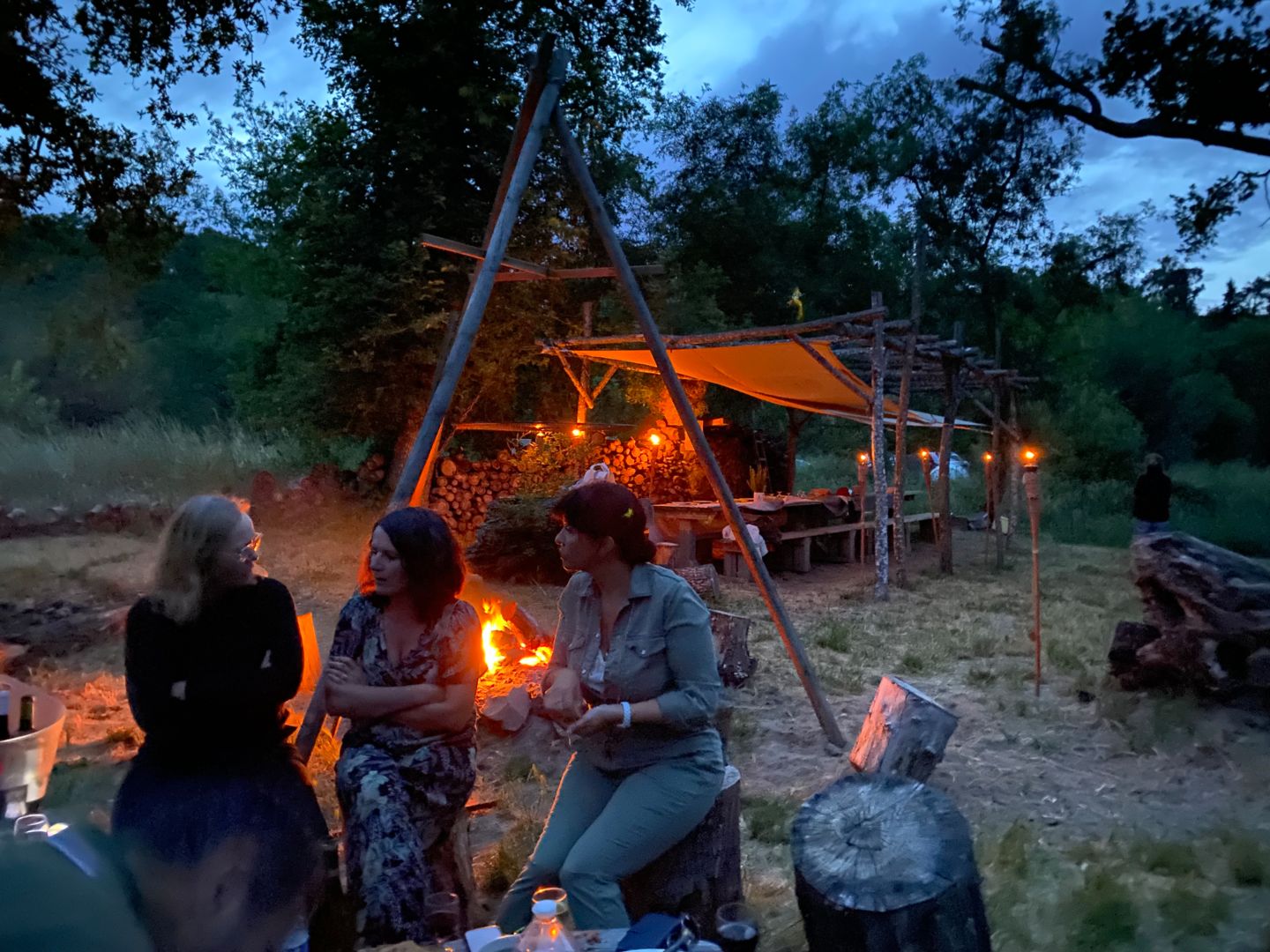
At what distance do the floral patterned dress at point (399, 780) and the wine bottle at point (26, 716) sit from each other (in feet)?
4.05

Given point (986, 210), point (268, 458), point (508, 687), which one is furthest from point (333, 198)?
point (986, 210)

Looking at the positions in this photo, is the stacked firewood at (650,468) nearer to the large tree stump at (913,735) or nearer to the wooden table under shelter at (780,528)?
the wooden table under shelter at (780,528)

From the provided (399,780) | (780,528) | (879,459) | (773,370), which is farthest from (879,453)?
(399,780)

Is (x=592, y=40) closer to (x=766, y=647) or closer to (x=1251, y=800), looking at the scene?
(x=766, y=647)

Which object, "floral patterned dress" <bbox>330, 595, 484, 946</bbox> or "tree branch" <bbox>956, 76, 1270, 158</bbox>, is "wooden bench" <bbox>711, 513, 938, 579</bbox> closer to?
"tree branch" <bbox>956, 76, 1270, 158</bbox>

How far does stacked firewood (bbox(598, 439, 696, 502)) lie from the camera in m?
12.9

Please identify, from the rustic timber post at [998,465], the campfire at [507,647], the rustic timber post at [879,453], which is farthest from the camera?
the rustic timber post at [998,465]

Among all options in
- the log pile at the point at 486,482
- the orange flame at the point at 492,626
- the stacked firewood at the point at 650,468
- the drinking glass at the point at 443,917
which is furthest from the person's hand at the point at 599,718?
the stacked firewood at the point at 650,468

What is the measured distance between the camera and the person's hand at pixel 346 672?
8.96 ft

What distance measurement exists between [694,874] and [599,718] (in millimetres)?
658

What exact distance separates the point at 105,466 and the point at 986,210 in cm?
2049

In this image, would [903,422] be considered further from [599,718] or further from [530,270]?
[599,718]

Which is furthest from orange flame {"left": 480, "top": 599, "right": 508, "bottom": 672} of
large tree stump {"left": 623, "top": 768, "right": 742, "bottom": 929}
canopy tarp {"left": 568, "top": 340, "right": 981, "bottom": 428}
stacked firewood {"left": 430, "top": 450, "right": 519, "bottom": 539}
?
stacked firewood {"left": 430, "top": 450, "right": 519, "bottom": 539}

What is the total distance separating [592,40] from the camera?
11172 mm
